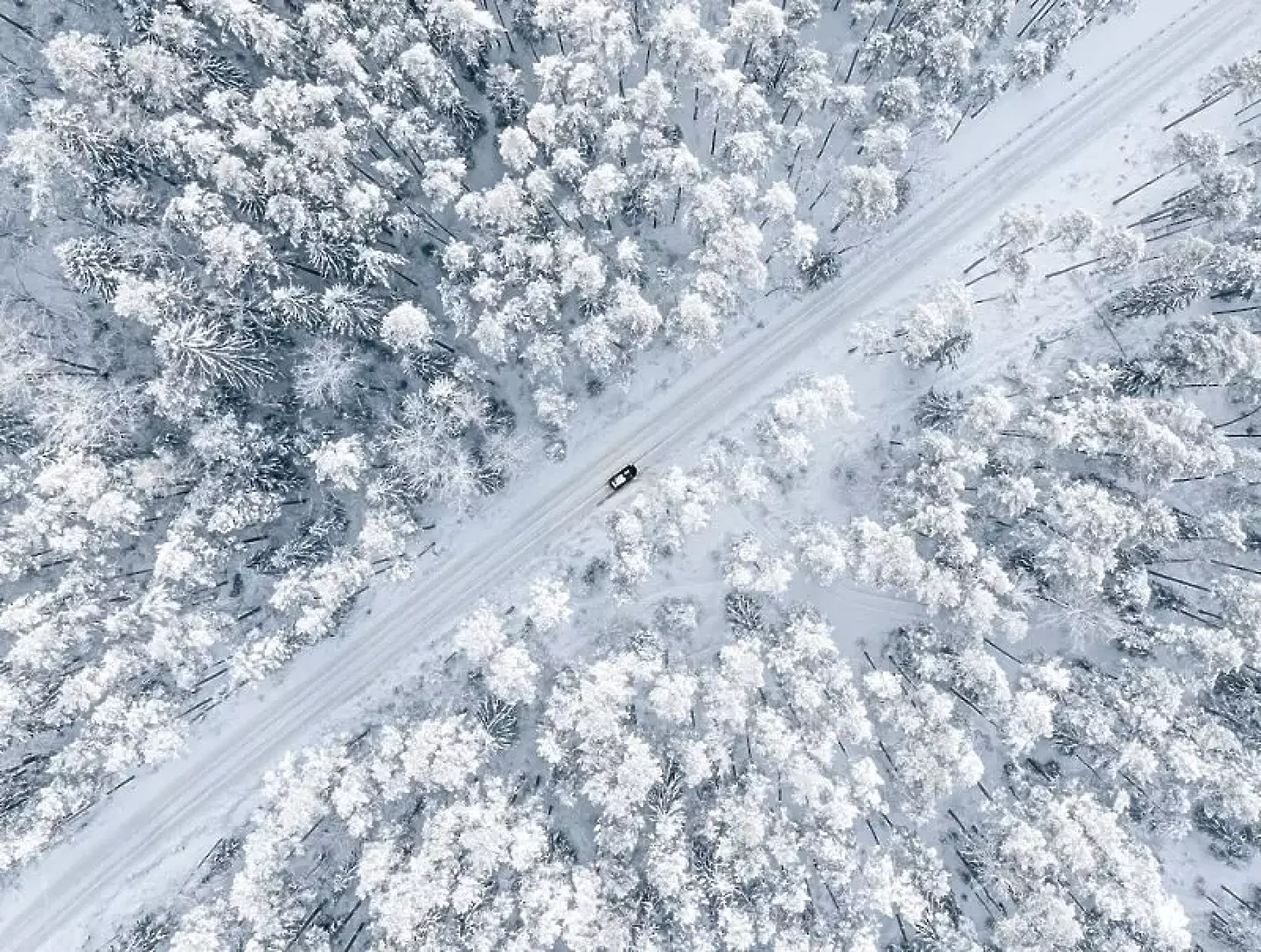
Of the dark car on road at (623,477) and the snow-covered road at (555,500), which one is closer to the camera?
the snow-covered road at (555,500)

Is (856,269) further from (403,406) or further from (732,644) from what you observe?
(403,406)

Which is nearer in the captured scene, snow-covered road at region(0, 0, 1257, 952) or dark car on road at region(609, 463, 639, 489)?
snow-covered road at region(0, 0, 1257, 952)

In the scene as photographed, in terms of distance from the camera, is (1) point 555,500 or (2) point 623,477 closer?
(2) point 623,477

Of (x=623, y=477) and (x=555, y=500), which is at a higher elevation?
(x=555, y=500)
